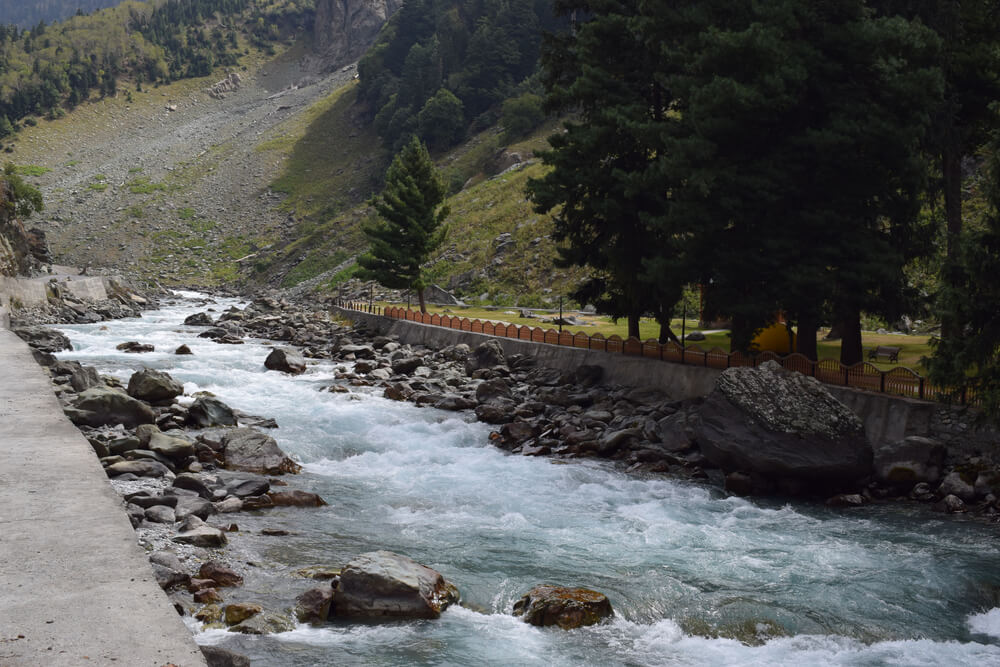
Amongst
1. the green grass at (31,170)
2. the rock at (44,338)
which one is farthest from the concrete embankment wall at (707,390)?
the green grass at (31,170)

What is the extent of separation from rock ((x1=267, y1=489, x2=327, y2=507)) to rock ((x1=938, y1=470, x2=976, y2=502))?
1407 cm

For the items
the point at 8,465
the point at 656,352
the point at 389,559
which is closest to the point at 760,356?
the point at 656,352

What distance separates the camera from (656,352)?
29688 millimetres

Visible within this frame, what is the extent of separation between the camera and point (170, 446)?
18.8 m

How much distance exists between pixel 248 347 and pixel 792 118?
110 ft

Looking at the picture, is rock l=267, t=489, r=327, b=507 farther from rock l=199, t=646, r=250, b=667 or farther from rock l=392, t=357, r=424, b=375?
rock l=392, t=357, r=424, b=375

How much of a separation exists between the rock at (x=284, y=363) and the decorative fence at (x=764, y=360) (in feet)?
32.5

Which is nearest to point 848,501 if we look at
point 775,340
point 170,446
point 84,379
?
point 775,340

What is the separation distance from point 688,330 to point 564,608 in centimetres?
3160

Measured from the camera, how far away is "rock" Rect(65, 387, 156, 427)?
819 inches

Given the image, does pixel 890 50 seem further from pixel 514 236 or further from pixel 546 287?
pixel 514 236

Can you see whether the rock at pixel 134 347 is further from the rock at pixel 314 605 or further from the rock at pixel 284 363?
the rock at pixel 314 605

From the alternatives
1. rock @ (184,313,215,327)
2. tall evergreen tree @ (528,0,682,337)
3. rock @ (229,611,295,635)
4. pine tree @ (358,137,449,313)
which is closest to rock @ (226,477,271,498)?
rock @ (229,611,295,635)

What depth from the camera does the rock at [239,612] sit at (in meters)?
10.6
